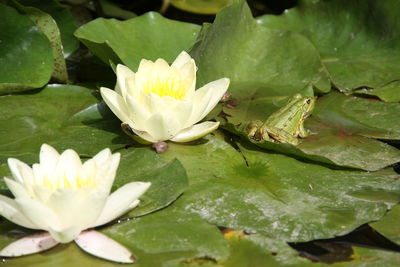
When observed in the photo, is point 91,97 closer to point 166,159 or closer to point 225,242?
point 166,159

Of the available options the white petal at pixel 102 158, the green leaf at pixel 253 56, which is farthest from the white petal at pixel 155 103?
the green leaf at pixel 253 56

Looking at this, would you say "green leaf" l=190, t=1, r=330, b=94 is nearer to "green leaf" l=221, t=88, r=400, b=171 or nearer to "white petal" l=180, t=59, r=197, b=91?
"green leaf" l=221, t=88, r=400, b=171

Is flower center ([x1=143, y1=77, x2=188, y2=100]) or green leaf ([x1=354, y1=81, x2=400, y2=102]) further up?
flower center ([x1=143, y1=77, x2=188, y2=100])

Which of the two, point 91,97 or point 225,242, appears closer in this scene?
point 225,242

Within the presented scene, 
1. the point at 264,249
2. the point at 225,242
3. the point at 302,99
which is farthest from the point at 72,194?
the point at 302,99

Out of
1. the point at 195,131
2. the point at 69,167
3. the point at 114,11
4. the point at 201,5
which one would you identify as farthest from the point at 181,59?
the point at 201,5

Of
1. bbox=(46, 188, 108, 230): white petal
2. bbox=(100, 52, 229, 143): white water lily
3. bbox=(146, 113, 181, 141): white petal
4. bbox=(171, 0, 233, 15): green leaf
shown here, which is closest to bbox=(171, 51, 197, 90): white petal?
bbox=(100, 52, 229, 143): white water lily
